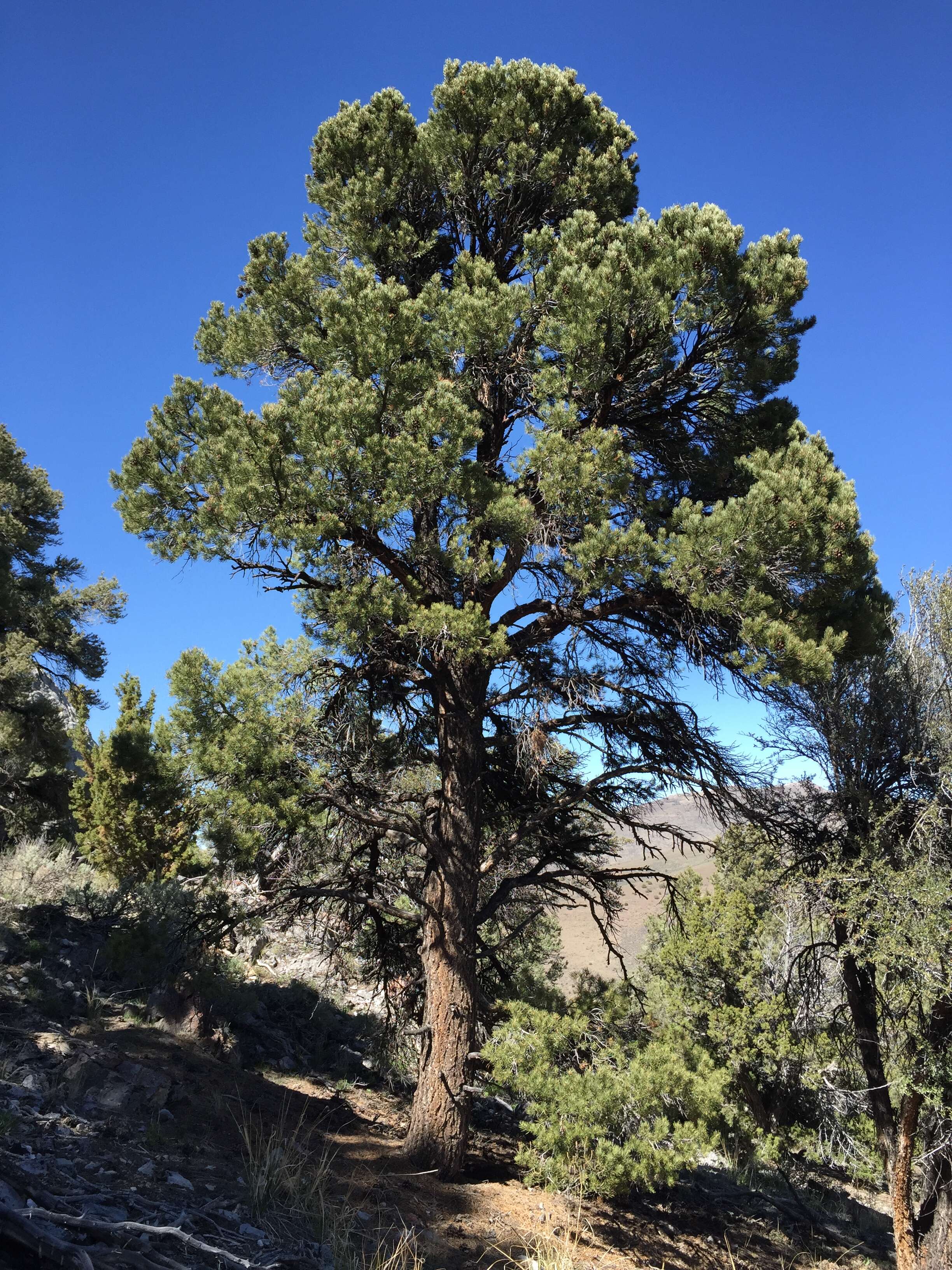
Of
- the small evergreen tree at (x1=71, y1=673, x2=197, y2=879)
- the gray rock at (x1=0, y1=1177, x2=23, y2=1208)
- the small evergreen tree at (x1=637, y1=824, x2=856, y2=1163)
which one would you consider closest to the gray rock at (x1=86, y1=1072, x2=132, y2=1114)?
the gray rock at (x1=0, y1=1177, x2=23, y2=1208)

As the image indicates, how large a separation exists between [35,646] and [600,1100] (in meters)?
12.2

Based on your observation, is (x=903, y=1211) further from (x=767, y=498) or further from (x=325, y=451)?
(x=325, y=451)

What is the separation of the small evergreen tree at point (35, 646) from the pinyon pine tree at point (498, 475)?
301 inches

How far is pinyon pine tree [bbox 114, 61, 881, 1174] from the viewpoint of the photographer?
656 centimetres

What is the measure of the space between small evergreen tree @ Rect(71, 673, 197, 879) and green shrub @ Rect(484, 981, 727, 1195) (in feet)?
29.8

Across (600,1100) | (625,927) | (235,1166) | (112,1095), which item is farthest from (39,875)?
(625,927)

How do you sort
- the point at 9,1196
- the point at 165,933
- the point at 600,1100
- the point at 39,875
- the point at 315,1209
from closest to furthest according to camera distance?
1. the point at 9,1196
2. the point at 315,1209
3. the point at 600,1100
4. the point at 165,933
5. the point at 39,875

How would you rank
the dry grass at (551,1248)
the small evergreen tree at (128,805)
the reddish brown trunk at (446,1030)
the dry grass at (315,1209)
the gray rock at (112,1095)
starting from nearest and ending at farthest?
the dry grass at (315,1209), the dry grass at (551,1248), the gray rock at (112,1095), the reddish brown trunk at (446,1030), the small evergreen tree at (128,805)

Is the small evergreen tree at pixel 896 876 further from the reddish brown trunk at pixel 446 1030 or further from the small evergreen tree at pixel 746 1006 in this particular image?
the reddish brown trunk at pixel 446 1030

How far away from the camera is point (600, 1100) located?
5.79 metres

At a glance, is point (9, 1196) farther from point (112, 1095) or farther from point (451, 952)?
point (451, 952)

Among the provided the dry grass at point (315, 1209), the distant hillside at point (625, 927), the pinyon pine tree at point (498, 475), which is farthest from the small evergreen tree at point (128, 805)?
the distant hillside at point (625, 927)

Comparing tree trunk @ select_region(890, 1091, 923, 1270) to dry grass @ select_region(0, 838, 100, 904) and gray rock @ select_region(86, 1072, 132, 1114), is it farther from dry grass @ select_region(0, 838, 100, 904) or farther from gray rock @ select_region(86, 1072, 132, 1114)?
dry grass @ select_region(0, 838, 100, 904)

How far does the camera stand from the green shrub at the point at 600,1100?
571 centimetres
